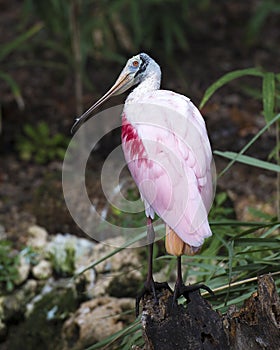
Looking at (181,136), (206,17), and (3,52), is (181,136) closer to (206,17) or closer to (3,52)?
(3,52)

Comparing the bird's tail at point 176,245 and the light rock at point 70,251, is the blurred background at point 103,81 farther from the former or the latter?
the bird's tail at point 176,245

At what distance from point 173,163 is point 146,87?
0.27 m

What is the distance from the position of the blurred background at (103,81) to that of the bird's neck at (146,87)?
1.51 metres

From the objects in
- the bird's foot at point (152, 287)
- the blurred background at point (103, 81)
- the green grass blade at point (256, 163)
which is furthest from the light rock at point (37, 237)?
the bird's foot at point (152, 287)

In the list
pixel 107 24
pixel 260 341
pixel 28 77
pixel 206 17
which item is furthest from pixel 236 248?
pixel 206 17

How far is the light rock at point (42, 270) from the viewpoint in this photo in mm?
3400

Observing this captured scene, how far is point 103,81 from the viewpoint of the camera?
5.05 meters

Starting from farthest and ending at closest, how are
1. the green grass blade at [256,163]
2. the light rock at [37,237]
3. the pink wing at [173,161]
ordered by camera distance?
the light rock at [37,237]
the green grass blade at [256,163]
the pink wing at [173,161]

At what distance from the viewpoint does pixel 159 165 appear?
2.03m

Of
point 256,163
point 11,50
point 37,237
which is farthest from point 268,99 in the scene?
point 11,50

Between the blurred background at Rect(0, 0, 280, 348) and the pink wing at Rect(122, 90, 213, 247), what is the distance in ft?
5.19

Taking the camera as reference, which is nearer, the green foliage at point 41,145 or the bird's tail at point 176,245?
the bird's tail at point 176,245

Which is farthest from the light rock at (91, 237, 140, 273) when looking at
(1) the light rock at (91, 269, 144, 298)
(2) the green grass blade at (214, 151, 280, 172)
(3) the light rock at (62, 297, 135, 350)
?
(2) the green grass blade at (214, 151, 280, 172)

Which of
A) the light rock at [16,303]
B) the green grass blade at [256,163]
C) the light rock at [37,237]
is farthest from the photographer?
the light rock at [37,237]
